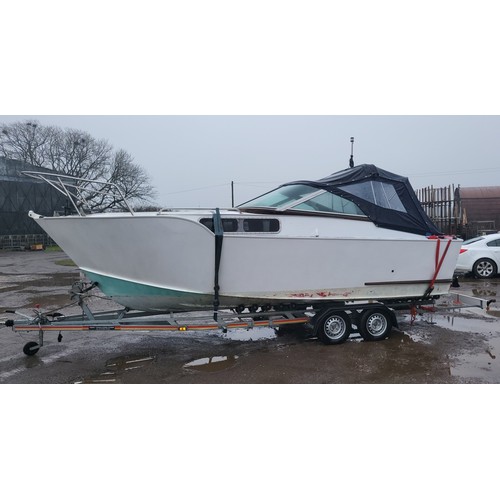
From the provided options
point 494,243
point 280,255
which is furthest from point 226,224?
point 494,243

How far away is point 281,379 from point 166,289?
180 centimetres

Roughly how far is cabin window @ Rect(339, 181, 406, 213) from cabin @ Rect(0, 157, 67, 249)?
32674 millimetres

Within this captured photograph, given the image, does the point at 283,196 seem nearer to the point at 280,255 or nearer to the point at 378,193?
the point at 280,255

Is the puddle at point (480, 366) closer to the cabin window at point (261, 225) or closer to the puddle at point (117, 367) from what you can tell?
the cabin window at point (261, 225)

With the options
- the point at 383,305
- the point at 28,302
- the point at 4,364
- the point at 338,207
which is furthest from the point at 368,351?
the point at 28,302

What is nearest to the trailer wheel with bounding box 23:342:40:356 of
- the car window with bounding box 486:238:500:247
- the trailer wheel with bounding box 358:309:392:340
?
the trailer wheel with bounding box 358:309:392:340

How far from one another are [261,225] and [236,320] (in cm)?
137

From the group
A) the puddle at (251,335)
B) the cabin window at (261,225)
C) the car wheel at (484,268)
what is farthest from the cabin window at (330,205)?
the car wheel at (484,268)

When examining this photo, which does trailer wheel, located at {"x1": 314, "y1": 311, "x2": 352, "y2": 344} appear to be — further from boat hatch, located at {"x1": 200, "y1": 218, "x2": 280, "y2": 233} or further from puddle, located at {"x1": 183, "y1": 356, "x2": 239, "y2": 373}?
boat hatch, located at {"x1": 200, "y1": 218, "x2": 280, "y2": 233}

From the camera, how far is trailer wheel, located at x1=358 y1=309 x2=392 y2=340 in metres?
6.01

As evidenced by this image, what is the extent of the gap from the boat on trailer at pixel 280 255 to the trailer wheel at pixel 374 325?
16 mm

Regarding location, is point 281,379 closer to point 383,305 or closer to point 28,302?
point 383,305

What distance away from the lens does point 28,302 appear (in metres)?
9.62

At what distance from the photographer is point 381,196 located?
621cm
